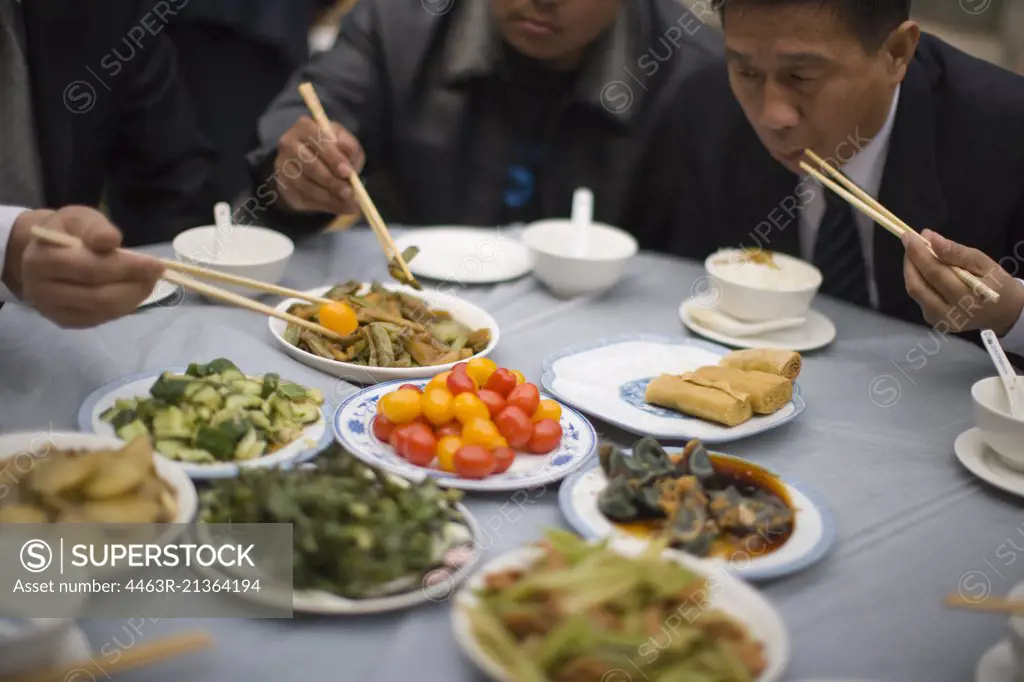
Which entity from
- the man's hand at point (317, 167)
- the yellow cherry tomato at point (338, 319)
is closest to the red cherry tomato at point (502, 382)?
the yellow cherry tomato at point (338, 319)

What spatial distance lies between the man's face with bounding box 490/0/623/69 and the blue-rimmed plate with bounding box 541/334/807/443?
1.08 meters

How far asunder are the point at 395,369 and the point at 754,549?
735mm

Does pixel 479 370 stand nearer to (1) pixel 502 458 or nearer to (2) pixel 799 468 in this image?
(1) pixel 502 458

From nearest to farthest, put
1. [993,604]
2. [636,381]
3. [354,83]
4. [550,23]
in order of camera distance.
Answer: [993,604], [636,381], [550,23], [354,83]

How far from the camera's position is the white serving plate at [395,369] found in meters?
1.73

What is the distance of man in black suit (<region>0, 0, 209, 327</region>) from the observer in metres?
1.44

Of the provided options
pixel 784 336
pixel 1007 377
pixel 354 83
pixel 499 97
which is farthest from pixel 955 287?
pixel 354 83

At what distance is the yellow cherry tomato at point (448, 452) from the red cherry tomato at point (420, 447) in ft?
0.04

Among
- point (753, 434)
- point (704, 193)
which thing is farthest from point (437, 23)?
point (753, 434)

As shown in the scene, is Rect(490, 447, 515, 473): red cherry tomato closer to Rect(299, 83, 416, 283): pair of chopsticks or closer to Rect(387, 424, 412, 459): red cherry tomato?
Rect(387, 424, 412, 459): red cherry tomato

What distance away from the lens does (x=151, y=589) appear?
1.14 metres

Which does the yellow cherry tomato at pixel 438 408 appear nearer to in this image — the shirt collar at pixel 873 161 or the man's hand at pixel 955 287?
the man's hand at pixel 955 287

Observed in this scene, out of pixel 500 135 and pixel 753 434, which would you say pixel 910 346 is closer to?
pixel 753 434

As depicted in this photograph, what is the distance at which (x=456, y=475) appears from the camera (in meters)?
1.41
